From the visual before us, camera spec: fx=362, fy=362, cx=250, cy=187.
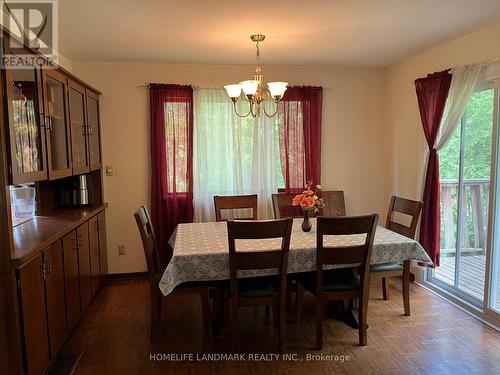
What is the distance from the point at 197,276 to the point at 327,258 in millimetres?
906

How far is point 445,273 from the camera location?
12.1 feet

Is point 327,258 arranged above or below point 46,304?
above

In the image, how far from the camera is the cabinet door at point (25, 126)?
6.36 ft

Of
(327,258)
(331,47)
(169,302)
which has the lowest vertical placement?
(169,302)

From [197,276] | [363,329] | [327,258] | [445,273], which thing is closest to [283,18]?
[327,258]

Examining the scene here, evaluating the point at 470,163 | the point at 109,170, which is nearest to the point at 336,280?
the point at 470,163

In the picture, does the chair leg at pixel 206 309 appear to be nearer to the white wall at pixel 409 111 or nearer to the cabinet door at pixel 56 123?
the cabinet door at pixel 56 123

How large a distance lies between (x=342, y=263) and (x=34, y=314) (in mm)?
1941

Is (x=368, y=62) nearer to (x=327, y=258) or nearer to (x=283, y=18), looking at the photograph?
(x=283, y=18)

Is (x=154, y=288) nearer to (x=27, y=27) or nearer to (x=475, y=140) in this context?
(x=27, y=27)

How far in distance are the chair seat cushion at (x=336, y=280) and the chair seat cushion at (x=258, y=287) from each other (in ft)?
0.88

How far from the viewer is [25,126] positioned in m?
2.20

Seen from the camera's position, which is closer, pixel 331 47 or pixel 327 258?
pixel 327 258

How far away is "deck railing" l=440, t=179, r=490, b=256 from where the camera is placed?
10.6 ft
